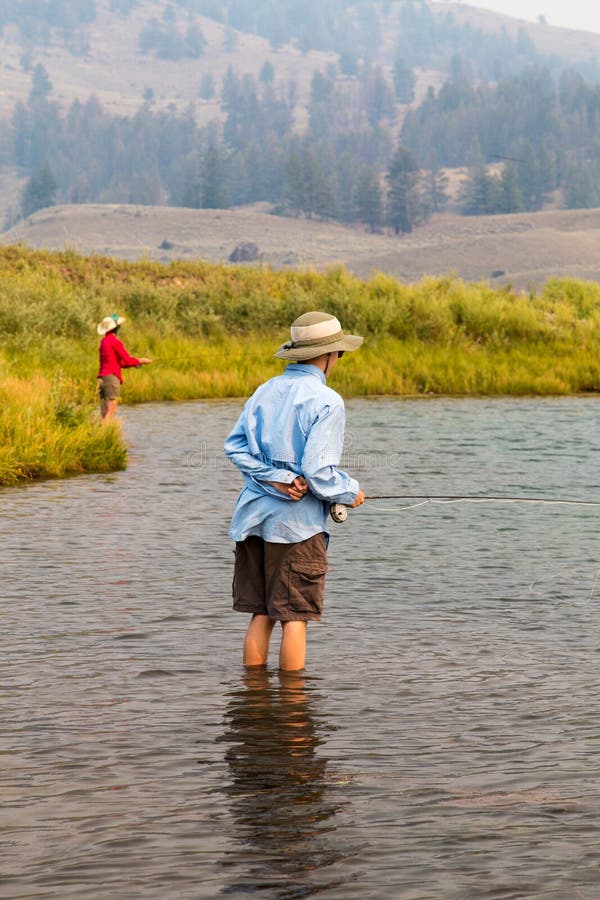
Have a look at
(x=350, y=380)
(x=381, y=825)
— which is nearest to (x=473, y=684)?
(x=381, y=825)

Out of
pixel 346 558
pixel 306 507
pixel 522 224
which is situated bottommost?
pixel 346 558

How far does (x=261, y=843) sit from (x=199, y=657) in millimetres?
2738

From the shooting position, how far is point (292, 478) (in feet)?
20.8

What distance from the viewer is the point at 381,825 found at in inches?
194

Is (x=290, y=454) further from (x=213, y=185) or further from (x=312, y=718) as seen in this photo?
(x=213, y=185)

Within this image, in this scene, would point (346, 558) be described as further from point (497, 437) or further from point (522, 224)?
point (522, 224)

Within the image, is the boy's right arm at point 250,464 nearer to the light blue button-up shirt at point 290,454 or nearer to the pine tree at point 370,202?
the light blue button-up shirt at point 290,454

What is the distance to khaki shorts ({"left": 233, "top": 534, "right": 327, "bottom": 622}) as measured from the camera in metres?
6.54

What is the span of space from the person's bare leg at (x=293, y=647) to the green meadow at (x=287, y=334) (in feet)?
44.4

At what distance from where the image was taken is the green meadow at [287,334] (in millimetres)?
25938

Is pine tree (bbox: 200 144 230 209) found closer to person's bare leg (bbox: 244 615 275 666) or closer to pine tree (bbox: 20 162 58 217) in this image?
pine tree (bbox: 20 162 58 217)

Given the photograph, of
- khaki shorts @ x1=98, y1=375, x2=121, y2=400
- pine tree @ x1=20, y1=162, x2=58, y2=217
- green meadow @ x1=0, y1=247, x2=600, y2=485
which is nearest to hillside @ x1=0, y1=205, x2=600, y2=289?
pine tree @ x1=20, y1=162, x2=58, y2=217

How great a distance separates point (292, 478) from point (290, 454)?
12 cm

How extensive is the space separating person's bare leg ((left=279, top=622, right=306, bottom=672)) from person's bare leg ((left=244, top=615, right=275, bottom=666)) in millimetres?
132
